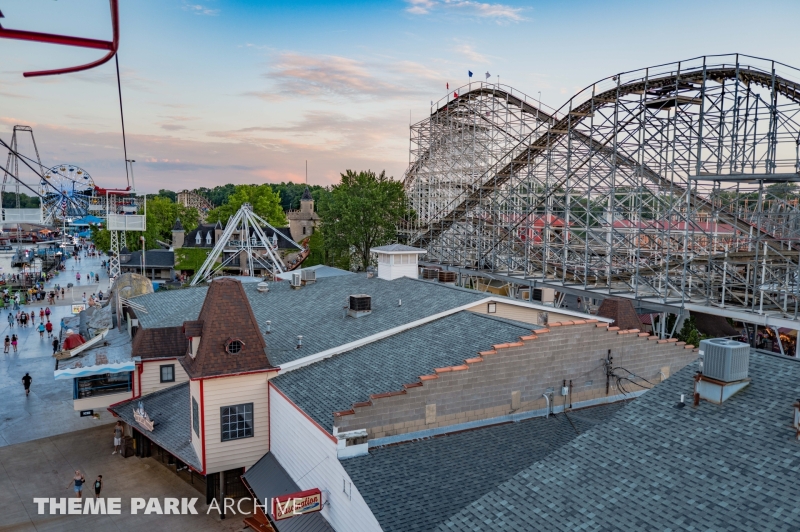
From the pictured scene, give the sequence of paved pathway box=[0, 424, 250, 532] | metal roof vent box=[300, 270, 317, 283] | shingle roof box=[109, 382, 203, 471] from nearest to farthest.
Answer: paved pathway box=[0, 424, 250, 532], shingle roof box=[109, 382, 203, 471], metal roof vent box=[300, 270, 317, 283]

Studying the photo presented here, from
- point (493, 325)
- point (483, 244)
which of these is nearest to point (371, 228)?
point (483, 244)

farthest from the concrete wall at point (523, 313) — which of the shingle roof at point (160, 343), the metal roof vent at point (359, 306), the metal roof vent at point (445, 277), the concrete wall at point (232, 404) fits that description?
the shingle roof at point (160, 343)

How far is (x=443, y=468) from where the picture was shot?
516 inches

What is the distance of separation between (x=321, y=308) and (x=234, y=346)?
6205 millimetres

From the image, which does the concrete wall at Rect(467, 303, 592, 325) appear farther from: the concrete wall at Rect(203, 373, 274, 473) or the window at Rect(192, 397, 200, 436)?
the window at Rect(192, 397, 200, 436)

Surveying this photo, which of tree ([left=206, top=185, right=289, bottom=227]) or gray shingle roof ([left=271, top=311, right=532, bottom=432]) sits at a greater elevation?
tree ([left=206, top=185, right=289, bottom=227])

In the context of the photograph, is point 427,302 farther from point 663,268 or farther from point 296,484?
point 663,268

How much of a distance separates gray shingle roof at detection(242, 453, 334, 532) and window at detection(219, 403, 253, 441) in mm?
1019

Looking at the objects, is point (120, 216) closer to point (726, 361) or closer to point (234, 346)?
point (234, 346)

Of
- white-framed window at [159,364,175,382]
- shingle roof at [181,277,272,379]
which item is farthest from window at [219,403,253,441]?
white-framed window at [159,364,175,382]

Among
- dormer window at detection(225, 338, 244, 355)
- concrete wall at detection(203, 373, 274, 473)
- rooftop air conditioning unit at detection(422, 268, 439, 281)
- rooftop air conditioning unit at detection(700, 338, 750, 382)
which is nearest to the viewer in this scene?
rooftop air conditioning unit at detection(700, 338, 750, 382)

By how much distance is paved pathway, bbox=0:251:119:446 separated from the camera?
2458cm

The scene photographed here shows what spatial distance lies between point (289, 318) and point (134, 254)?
191 feet

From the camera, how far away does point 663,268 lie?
31.6m
